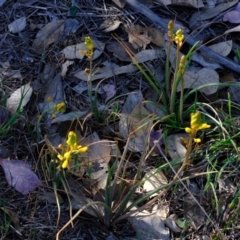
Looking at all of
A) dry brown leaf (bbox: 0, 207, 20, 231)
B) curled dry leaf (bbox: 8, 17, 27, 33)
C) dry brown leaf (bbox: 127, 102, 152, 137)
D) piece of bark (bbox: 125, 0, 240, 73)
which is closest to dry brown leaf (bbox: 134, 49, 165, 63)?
piece of bark (bbox: 125, 0, 240, 73)

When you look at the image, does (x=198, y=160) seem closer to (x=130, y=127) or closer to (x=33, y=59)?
(x=130, y=127)

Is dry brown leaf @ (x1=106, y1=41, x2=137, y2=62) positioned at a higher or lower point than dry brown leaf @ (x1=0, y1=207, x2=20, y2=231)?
higher

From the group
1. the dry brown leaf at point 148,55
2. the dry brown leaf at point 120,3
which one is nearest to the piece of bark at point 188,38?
the dry brown leaf at point 120,3

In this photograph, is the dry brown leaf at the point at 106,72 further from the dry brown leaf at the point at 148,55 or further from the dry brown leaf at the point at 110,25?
the dry brown leaf at the point at 110,25

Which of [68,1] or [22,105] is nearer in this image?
[22,105]

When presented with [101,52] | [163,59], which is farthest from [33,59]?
[163,59]

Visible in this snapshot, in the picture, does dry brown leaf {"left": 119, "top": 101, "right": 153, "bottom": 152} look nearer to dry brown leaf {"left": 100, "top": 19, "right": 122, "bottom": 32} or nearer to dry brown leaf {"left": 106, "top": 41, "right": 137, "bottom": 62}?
dry brown leaf {"left": 106, "top": 41, "right": 137, "bottom": 62}
